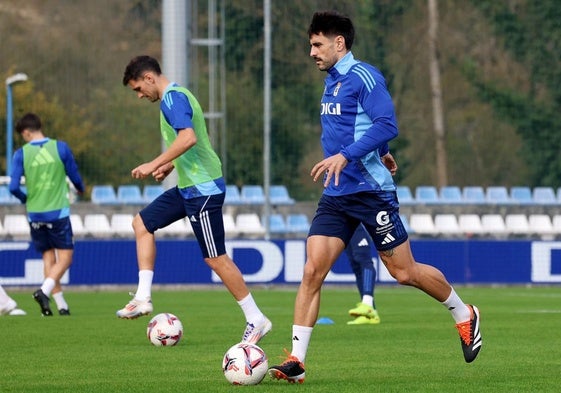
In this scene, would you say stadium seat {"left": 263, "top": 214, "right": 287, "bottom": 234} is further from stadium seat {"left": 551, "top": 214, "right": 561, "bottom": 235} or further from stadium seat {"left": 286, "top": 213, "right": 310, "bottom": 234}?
stadium seat {"left": 551, "top": 214, "right": 561, "bottom": 235}

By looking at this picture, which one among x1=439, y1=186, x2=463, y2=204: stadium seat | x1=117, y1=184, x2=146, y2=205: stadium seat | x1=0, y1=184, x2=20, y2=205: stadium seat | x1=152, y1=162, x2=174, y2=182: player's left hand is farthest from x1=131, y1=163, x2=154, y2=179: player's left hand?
x1=439, y1=186, x2=463, y2=204: stadium seat

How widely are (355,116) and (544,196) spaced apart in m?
21.4

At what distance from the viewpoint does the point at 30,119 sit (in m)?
15.7

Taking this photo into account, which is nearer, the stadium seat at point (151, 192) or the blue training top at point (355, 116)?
the blue training top at point (355, 116)

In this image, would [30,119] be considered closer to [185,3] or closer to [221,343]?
[221,343]

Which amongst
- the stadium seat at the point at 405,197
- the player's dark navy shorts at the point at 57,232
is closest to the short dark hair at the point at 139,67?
the player's dark navy shorts at the point at 57,232

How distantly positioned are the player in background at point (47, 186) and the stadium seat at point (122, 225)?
10816 millimetres

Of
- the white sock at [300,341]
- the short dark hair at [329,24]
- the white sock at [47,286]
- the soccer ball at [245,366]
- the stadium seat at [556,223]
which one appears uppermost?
the short dark hair at [329,24]

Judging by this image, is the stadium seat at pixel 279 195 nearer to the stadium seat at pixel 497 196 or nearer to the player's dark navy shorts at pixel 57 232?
the stadium seat at pixel 497 196

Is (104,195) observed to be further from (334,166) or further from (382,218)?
(334,166)

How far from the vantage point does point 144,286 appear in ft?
38.2

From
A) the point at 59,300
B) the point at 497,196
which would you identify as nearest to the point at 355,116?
the point at 59,300

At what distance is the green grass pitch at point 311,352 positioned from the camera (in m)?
8.55

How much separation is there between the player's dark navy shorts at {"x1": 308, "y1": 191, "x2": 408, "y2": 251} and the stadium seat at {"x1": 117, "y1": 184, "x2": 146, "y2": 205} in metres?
21.0
